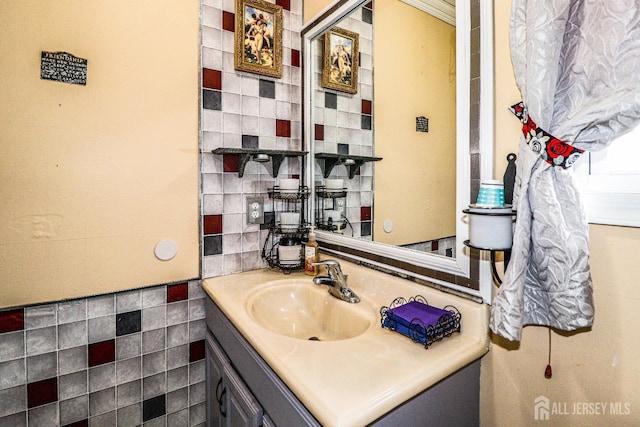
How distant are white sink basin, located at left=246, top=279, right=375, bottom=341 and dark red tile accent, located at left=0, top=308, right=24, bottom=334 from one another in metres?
0.76

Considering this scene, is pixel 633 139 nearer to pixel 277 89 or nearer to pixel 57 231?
pixel 277 89

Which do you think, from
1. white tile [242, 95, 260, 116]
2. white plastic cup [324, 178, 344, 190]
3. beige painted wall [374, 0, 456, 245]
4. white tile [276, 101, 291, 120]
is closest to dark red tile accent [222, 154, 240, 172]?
white tile [242, 95, 260, 116]

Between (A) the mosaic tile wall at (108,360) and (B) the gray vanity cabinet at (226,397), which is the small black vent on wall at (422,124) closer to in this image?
(B) the gray vanity cabinet at (226,397)

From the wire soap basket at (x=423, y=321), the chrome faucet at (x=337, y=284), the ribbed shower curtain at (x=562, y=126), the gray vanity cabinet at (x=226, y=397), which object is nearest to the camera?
the ribbed shower curtain at (x=562, y=126)

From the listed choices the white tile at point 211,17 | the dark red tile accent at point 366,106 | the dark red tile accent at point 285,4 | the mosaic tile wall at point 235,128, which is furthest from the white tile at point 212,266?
the dark red tile accent at point 285,4

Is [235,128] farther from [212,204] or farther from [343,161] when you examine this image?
[343,161]

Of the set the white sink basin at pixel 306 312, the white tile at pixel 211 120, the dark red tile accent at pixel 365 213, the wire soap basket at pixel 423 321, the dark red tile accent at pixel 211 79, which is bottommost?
the white sink basin at pixel 306 312

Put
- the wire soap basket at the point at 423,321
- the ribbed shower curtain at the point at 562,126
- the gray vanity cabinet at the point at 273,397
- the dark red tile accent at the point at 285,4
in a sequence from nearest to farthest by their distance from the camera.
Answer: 1. the ribbed shower curtain at the point at 562,126
2. the gray vanity cabinet at the point at 273,397
3. the wire soap basket at the point at 423,321
4. the dark red tile accent at the point at 285,4

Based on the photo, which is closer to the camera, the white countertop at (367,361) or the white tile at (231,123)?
the white countertop at (367,361)

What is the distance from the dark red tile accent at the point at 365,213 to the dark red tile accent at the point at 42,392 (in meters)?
1.30

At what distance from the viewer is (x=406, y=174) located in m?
1.20

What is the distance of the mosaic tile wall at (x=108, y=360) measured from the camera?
1100 mm

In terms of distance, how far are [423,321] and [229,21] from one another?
1.46 metres

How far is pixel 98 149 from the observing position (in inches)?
47.0
